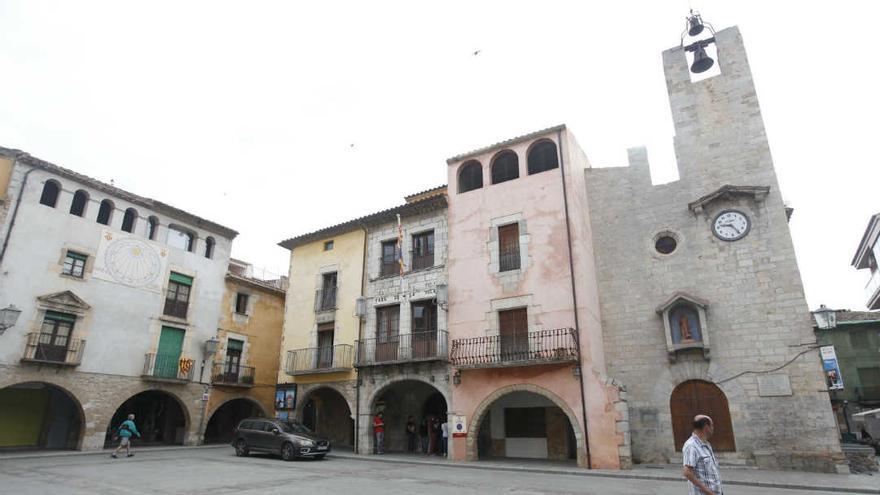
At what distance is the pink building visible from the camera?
49.6 ft

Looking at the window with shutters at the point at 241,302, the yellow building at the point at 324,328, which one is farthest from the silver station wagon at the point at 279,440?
the window with shutters at the point at 241,302

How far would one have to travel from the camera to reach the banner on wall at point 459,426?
16.6 metres

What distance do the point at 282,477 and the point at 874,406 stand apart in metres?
30.5

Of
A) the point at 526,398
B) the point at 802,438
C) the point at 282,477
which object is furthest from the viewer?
the point at 526,398

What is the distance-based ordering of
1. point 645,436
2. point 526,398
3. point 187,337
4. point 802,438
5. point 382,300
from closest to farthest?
point 802,438, point 645,436, point 526,398, point 382,300, point 187,337

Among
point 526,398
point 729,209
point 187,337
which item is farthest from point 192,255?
point 729,209

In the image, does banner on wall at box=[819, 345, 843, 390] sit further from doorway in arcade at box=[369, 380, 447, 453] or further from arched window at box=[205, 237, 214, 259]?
arched window at box=[205, 237, 214, 259]

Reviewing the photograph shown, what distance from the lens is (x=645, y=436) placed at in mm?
15320

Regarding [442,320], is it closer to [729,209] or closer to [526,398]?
[526,398]

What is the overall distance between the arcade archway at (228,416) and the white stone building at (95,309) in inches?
97.7

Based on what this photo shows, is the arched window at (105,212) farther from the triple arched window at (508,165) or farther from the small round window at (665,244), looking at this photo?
the small round window at (665,244)

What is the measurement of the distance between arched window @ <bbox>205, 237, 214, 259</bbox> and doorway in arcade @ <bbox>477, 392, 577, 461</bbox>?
1590cm

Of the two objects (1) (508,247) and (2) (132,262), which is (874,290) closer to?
(1) (508,247)

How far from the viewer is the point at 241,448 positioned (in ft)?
56.9
